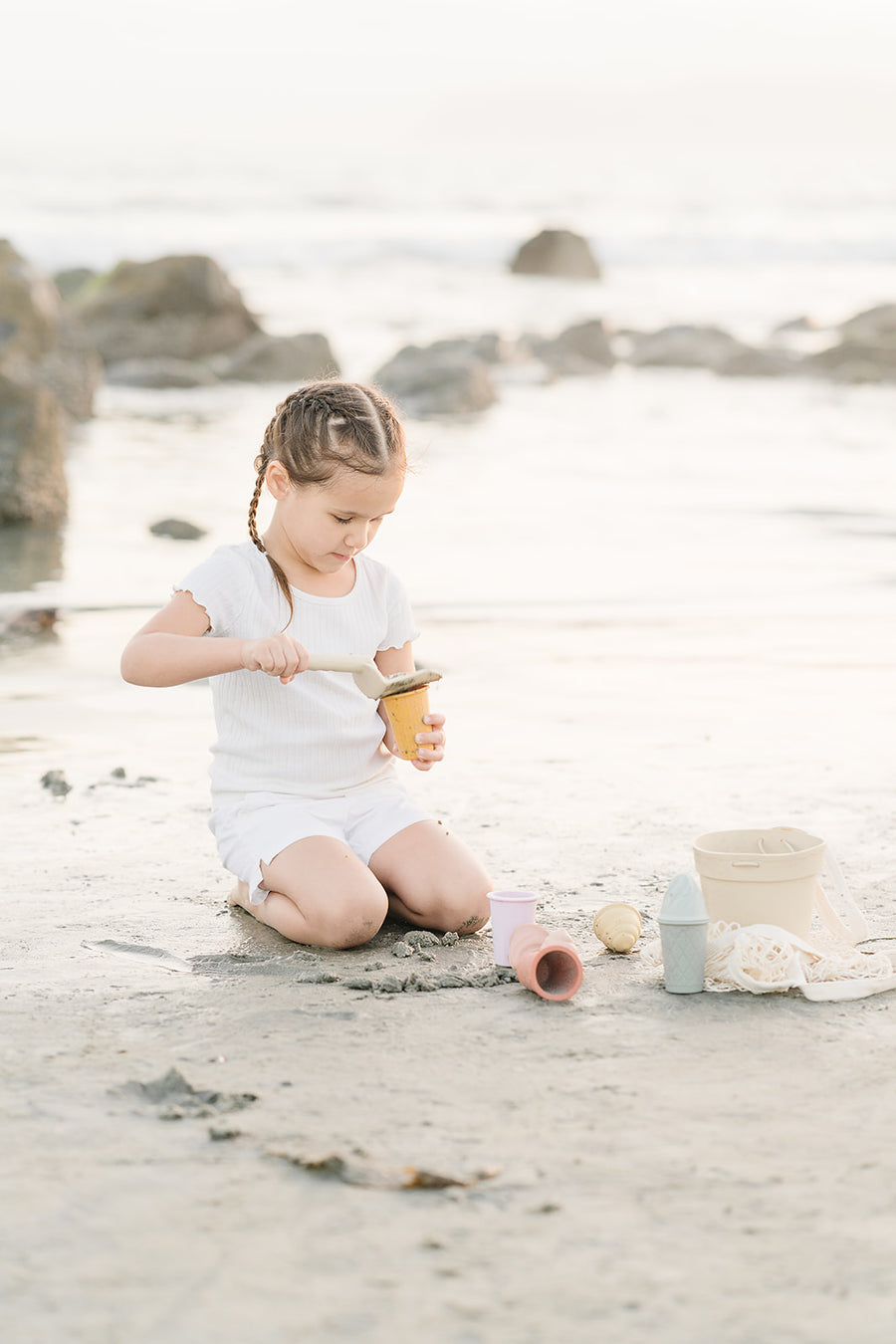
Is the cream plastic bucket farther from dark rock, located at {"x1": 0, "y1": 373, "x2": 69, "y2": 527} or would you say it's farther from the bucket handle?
dark rock, located at {"x1": 0, "y1": 373, "x2": 69, "y2": 527}

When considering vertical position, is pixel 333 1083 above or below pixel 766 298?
below

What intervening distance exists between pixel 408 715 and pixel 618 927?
0.66m

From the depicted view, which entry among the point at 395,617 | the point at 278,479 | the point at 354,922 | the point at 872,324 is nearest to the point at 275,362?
the point at 872,324

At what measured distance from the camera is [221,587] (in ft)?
11.4

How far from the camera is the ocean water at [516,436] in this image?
Answer: 24.4ft

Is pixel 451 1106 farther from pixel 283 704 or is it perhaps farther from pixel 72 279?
Answer: pixel 72 279

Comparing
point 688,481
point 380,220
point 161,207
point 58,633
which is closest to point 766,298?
point 380,220

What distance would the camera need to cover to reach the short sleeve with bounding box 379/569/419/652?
3723mm

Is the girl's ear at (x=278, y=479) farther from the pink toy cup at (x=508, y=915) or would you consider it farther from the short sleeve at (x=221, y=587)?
the pink toy cup at (x=508, y=915)

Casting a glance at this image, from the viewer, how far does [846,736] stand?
187 inches

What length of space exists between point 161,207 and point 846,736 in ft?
107

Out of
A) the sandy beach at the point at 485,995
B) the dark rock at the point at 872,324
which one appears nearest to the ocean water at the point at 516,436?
the sandy beach at the point at 485,995

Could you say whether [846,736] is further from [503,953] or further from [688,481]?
[688,481]

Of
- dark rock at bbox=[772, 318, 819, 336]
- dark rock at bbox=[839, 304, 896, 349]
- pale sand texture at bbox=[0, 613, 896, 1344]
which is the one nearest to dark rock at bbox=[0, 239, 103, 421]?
pale sand texture at bbox=[0, 613, 896, 1344]
